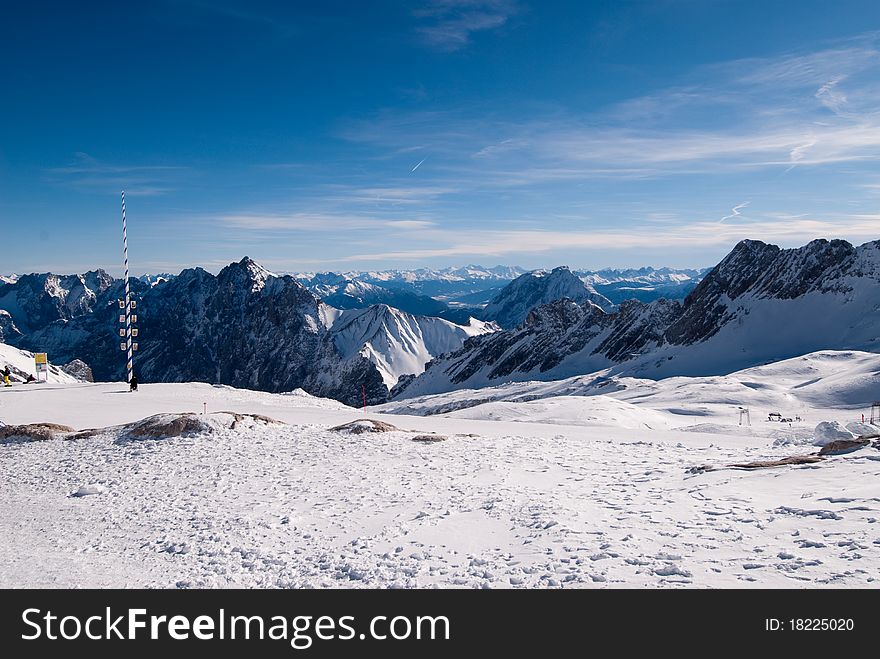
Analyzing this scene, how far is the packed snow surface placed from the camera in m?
9.67

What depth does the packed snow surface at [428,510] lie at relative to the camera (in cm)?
967

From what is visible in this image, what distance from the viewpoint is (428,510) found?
1353 cm

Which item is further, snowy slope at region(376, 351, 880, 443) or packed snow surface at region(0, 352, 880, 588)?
snowy slope at region(376, 351, 880, 443)

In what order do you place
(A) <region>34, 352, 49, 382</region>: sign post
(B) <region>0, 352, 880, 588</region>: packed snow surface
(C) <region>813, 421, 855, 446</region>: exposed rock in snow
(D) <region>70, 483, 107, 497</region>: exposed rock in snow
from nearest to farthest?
1. (B) <region>0, 352, 880, 588</region>: packed snow surface
2. (D) <region>70, 483, 107, 497</region>: exposed rock in snow
3. (C) <region>813, 421, 855, 446</region>: exposed rock in snow
4. (A) <region>34, 352, 49, 382</region>: sign post

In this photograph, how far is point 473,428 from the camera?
2711 cm

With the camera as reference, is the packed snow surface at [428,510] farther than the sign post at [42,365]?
No

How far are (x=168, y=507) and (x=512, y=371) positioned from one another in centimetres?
14867

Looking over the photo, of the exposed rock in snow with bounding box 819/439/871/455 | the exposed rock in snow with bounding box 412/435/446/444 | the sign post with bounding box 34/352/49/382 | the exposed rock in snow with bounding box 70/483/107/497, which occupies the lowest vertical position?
the exposed rock in snow with bounding box 70/483/107/497

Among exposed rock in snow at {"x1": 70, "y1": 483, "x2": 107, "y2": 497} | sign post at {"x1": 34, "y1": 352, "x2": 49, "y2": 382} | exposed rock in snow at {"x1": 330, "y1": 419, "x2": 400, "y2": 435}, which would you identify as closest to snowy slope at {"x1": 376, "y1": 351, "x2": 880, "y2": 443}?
exposed rock in snow at {"x1": 330, "y1": 419, "x2": 400, "y2": 435}

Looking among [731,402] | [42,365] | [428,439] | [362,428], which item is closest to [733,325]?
[731,402]

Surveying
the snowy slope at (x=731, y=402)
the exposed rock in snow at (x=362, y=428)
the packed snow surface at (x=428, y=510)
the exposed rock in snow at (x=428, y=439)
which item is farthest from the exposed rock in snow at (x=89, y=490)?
the snowy slope at (x=731, y=402)

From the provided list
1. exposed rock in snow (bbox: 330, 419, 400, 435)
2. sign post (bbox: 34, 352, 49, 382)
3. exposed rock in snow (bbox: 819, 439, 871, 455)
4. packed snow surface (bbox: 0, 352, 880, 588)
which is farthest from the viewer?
sign post (bbox: 34, 352, 49, 382)

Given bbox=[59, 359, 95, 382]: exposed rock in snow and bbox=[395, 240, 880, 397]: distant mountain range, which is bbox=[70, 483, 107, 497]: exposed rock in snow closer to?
bbox=[395, 240, 880, 397]: distant mountain range

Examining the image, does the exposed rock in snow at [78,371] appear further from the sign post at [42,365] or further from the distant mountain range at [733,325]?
the sign post at [42,365]
